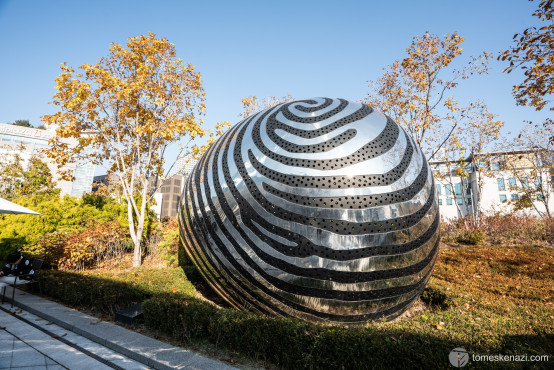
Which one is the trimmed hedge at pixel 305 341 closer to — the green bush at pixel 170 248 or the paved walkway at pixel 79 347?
the paved walkway at pixel 79 347

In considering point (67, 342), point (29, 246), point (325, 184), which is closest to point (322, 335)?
point (325, 184)

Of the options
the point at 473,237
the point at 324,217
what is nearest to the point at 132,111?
the point at 324,217

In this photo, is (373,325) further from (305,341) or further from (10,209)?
(10,209)

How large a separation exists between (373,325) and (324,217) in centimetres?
199

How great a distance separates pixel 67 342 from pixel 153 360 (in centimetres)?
227

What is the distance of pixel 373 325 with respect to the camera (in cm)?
450

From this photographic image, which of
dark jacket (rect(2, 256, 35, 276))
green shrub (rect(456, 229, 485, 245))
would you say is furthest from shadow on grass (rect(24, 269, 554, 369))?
green shrub (rect(456, 229, 485, 245))

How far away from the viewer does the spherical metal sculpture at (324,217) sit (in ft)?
13.4

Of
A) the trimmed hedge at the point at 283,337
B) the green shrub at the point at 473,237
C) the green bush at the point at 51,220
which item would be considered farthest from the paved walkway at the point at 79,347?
the green shrub at the point at 473,237

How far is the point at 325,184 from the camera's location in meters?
4.16

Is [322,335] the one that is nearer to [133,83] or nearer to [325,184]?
[325,184]

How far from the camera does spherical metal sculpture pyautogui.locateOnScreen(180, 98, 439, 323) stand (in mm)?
4094

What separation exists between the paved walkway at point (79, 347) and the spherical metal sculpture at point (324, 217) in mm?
1452

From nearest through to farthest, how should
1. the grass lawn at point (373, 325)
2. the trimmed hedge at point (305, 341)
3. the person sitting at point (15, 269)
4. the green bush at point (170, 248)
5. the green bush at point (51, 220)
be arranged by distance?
the trimmed hedge at point (305, 341) < the grass lawn at point (373, 325) < the person sitting at point (15, 269) < the green bush at point (51, 220) < the green bush at point (170, 248)
